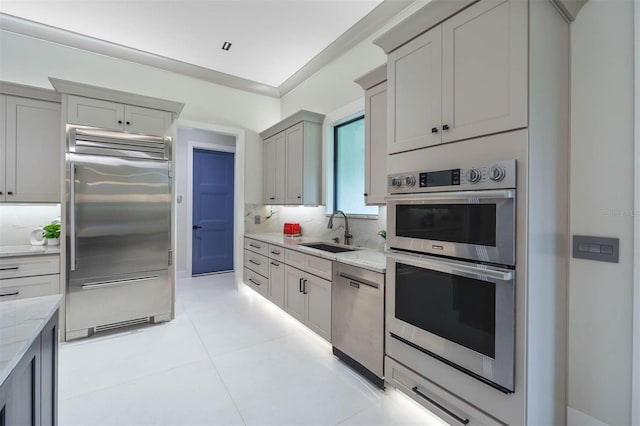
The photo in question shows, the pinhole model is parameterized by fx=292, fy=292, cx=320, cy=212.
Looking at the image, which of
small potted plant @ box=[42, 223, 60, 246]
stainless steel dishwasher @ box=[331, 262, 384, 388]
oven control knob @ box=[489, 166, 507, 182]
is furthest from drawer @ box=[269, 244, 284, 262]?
oven control knob @ box=[489, 166, 507, 182]

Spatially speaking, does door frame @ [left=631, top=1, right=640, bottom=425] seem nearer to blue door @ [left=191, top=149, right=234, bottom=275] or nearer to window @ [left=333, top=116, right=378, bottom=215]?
window @ [left=333, top=116, right=378, bottom=215]

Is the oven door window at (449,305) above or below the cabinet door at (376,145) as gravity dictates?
below

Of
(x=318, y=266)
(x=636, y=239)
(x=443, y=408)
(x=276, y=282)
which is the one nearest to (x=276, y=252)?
(x=276, y=282)

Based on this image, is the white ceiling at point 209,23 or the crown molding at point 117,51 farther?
the crown molding at point 117,51

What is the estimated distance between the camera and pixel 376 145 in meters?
2.40

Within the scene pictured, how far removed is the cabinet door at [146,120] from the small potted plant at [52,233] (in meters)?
1.21

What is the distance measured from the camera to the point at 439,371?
1.60 metres

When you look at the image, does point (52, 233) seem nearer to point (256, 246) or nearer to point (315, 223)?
point (256, 246)

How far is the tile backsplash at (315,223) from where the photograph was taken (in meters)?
2.88

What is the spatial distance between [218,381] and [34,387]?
4.44 feet

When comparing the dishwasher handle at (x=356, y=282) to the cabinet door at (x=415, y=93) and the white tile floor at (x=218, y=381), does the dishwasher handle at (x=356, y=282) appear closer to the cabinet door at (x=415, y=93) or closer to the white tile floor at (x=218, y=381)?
the white tile floor at (x=218, y=381)

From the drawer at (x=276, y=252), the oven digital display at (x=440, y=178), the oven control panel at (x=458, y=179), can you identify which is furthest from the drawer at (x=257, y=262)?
the oven digital display at (x=440, y=178)

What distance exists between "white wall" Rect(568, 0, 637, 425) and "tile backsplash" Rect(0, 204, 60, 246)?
4558 mm

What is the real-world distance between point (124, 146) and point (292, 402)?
273cm
